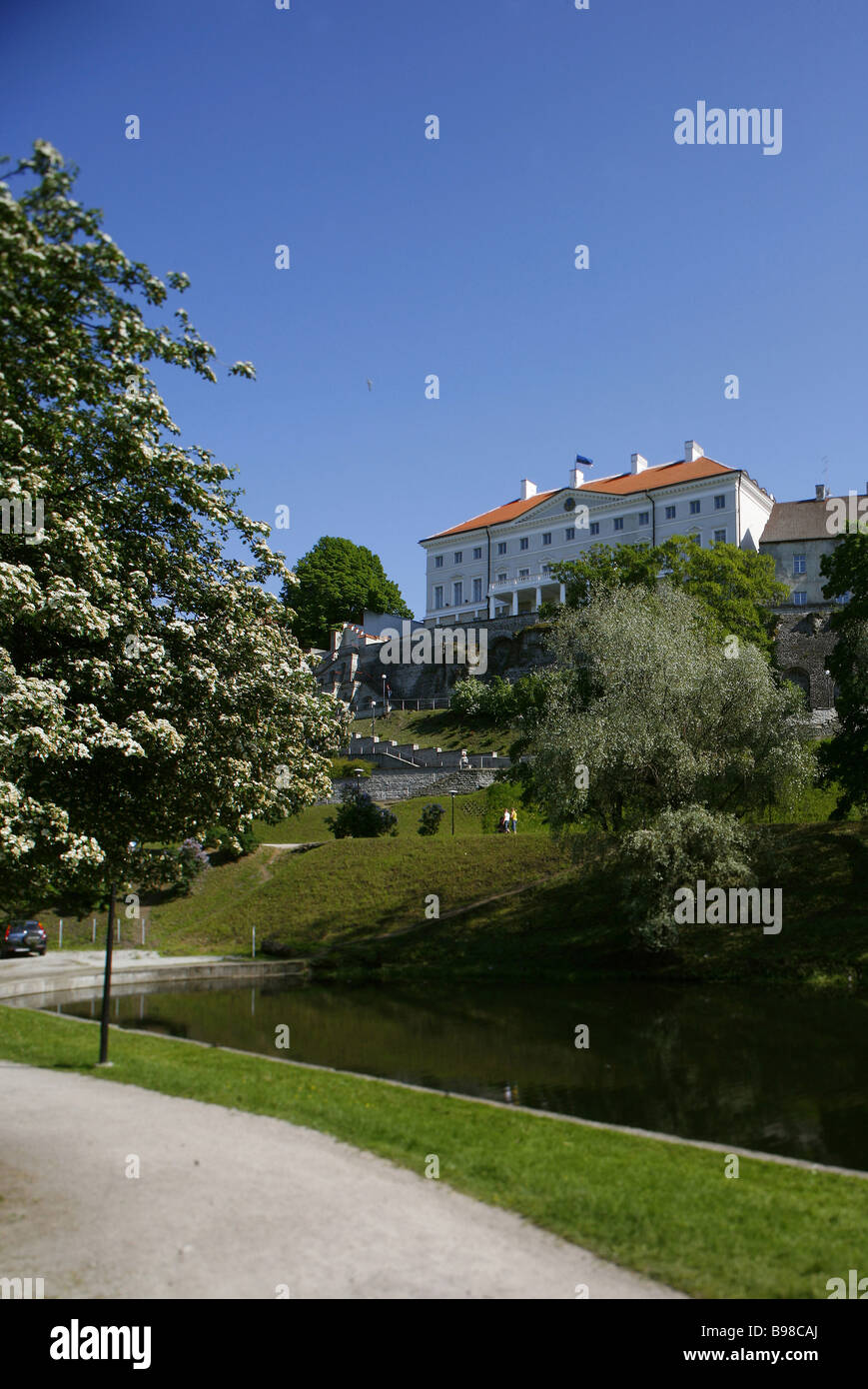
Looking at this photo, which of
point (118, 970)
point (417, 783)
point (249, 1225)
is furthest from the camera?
point (417, 783)

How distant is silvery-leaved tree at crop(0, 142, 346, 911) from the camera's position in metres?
8.48

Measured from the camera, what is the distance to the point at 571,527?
102125 millimetres

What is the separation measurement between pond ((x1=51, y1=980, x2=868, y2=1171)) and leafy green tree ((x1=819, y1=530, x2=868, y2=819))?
10.1 metres

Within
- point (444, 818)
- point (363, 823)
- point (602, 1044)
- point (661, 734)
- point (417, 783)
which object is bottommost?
point (602, 1044)

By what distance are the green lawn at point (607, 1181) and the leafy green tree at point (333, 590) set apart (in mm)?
98765

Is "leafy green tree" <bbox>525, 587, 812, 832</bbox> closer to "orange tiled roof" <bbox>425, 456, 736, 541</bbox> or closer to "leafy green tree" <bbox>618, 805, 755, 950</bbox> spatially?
"leafy green tree" <bbox>618, 805, 755, 950</bbox>

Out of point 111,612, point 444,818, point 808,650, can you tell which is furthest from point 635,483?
point 111,612

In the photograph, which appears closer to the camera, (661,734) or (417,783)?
(661,734)

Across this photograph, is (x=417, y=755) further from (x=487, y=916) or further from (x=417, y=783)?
(x=487, y=916)

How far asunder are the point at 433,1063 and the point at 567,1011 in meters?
7.18

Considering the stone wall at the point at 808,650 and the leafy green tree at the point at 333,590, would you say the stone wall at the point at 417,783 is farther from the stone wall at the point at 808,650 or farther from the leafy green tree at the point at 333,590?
the leafy green tree at the point at 333,590

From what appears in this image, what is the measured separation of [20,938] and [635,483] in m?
77.6

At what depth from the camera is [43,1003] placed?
995 inches

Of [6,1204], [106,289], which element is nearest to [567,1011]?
[6,1204]
